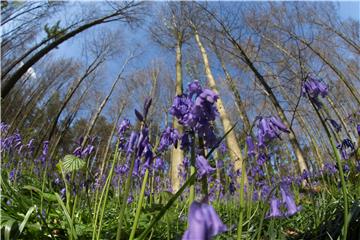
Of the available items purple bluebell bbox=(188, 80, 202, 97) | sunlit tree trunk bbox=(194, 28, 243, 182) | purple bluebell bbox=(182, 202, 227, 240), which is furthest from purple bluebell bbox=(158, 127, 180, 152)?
sunlit tree trunk bbox=(194, 28, 243, 182)

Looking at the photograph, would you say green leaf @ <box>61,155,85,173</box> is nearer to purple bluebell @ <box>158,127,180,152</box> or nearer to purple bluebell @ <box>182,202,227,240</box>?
purple bluebell @ <box>158,127,180,152</box>

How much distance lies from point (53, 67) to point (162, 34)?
4.02m

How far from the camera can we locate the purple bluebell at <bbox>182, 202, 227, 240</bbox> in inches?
28.2

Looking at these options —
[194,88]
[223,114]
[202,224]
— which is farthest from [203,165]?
[223,114]

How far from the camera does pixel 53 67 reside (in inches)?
459

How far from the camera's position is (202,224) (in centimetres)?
73

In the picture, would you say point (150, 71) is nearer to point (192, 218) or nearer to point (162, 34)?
point (162, 34)

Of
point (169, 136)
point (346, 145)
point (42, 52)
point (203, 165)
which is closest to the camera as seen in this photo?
point (203, 165)

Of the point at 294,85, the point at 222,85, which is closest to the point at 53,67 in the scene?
the point at 222,85

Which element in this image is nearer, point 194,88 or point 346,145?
point 194,88

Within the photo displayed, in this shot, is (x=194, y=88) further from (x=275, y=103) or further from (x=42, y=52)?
(x=42, y=52)

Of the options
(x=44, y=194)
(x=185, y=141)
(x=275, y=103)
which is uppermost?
(x=275, y=103)

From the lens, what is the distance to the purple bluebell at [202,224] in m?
0.72

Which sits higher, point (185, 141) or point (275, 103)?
point (275, 103)
